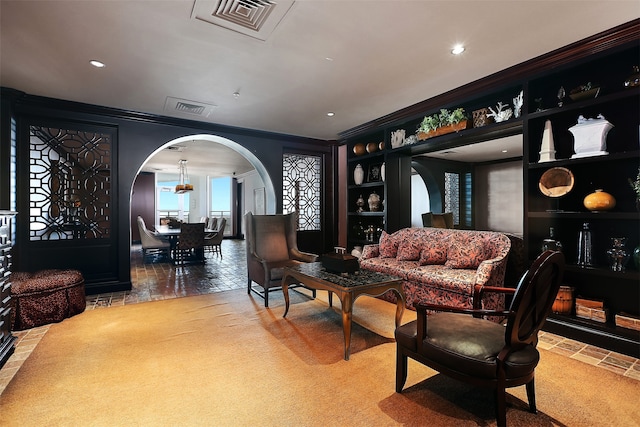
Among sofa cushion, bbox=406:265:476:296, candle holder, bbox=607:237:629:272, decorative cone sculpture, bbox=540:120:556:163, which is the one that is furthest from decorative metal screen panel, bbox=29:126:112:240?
candle holder, bbox=607:237:629:272

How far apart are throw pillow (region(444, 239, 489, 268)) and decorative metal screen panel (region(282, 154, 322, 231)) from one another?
327 centimetres

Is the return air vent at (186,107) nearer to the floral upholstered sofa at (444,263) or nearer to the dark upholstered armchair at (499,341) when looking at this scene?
the floral upholstered sofa at (444,263)

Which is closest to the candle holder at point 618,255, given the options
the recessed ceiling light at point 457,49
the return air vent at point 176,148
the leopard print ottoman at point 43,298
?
the recessed ceiling light at point 457,49

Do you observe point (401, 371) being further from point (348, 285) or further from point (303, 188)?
point (303, 188)

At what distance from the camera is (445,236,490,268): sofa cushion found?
3.55m

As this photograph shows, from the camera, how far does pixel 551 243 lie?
3111 millimetres

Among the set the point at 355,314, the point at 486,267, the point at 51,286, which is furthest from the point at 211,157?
the point at 486,267

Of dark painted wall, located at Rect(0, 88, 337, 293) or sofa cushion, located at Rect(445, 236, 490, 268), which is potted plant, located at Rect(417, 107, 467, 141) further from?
dark painted wall, located at Rect(0, 88, 337, 293)

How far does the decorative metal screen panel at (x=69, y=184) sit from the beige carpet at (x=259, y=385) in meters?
1.82

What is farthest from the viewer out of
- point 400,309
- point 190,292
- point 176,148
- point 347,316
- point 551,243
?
point 176,148

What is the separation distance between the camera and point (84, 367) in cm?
237

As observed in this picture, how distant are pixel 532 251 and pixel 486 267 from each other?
1.87 feet

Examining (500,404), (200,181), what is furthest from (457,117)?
(200,181)

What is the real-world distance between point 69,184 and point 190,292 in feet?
7.40
